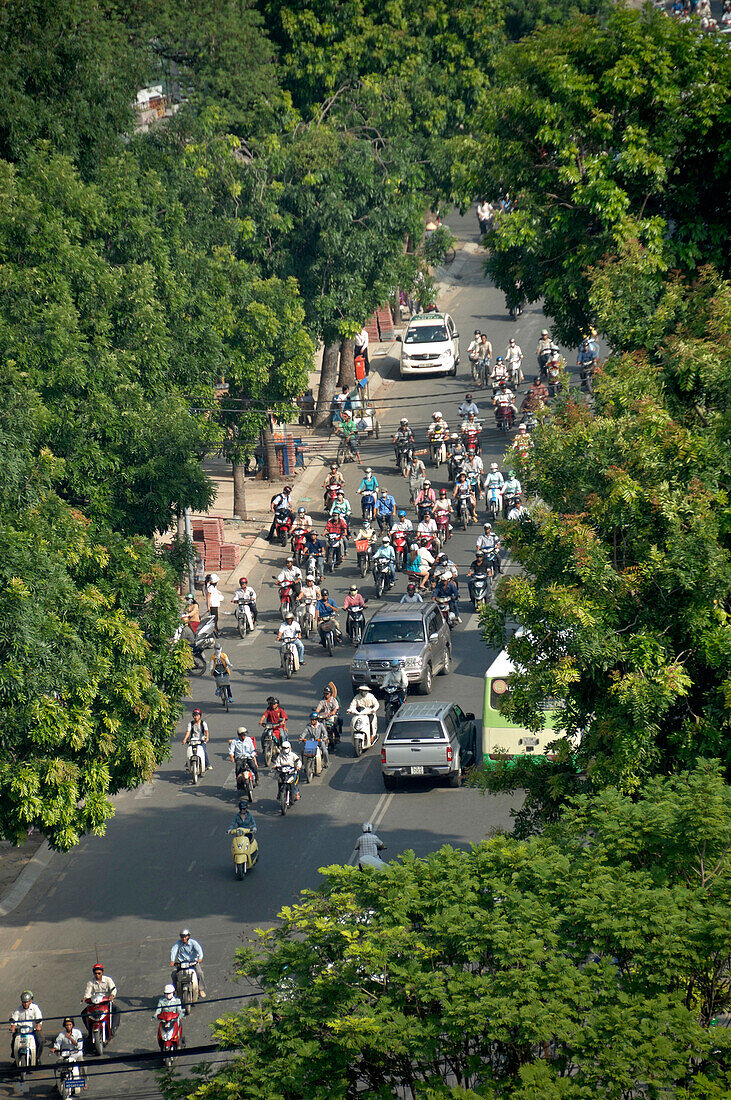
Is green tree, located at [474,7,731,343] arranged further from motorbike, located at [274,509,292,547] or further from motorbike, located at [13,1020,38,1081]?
motorbike, located at [274,509,292,547]

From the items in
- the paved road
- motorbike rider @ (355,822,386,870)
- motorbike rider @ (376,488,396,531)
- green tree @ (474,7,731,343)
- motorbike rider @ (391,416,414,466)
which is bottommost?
the paved road

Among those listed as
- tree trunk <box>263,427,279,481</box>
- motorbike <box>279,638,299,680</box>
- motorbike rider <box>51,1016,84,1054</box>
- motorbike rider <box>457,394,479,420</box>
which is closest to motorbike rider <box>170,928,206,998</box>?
motorbike rider <box>51,1016,84,1054</box>

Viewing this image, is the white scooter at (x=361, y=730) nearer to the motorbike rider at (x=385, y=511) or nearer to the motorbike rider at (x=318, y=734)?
the motorbike rider at (x=318, y=734)

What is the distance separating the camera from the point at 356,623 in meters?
31.8

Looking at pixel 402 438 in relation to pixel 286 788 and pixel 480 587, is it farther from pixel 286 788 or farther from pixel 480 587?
pixel 286 788

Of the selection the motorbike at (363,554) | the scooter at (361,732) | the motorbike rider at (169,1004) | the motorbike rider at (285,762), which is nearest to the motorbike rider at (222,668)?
the scooter at (361,732)

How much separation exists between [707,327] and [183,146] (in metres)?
22.5

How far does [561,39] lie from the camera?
22234mm

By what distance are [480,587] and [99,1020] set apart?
15.7m

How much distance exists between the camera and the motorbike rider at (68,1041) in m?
18.5

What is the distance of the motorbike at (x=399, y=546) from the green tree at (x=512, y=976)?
21682 millimetres

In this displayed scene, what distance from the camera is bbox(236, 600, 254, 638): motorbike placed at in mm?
32719

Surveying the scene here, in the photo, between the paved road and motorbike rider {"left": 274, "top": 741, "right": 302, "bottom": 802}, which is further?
motorbike rider {"left": 274, "top": 741, "right": 302, "bottom": 802}

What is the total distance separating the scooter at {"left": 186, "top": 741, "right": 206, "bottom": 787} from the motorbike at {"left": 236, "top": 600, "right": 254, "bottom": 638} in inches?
243
